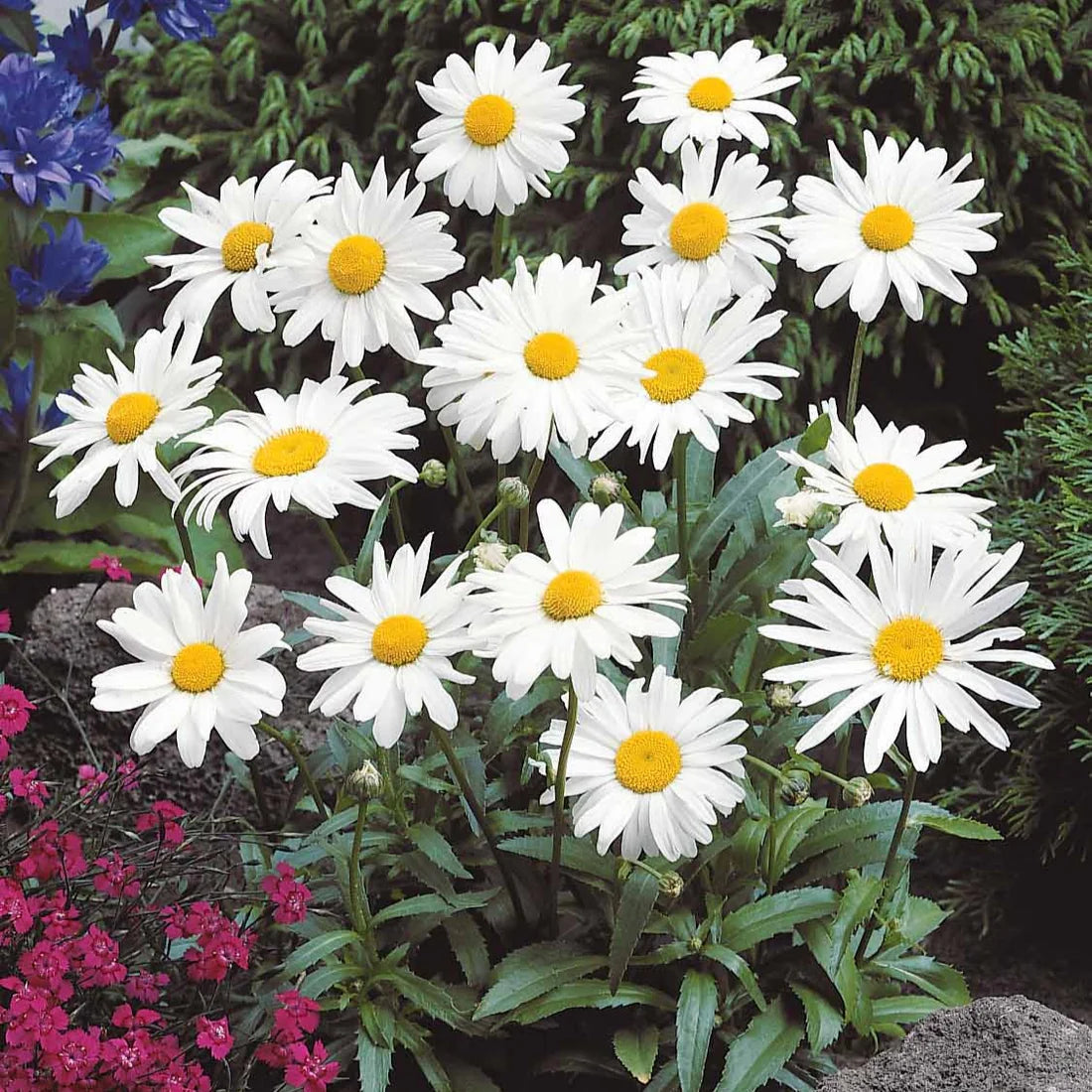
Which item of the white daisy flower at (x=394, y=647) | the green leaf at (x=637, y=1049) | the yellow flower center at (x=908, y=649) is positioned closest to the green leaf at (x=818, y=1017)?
the green leaf at (x=637, y=1049)

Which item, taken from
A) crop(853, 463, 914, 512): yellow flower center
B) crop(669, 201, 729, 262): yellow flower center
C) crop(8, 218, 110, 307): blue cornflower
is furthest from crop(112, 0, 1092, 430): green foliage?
crop(853, 463, 914, 512): yellow flower center

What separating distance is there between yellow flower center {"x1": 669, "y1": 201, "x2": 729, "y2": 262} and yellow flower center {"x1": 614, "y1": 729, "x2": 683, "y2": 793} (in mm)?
548

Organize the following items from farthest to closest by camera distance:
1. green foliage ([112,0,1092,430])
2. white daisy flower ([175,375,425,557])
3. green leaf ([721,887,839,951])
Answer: green foliage ([112,0,1092,430])
green leaf ([721,887,839,951])
white daisy flower ([175,375,425,557])

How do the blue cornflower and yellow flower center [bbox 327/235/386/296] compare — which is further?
the blue cornflower

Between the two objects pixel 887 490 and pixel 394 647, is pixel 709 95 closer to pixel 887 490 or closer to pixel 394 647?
pixel 887 490

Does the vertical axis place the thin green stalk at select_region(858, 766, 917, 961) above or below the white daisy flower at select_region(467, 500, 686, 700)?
below

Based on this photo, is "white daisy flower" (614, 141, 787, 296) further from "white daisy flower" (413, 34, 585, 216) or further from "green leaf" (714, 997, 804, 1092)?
"green leaf" (714, 997, 804, 1092)

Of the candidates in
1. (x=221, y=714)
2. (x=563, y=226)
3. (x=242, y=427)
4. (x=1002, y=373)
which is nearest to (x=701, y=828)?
(x=221, y=714)

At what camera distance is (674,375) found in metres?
1.41

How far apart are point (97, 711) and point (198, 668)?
1.06m

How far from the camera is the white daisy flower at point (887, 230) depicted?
56.9 inches

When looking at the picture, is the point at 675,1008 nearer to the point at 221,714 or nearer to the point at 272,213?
the point at 221,714

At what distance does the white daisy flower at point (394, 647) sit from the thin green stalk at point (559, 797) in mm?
112

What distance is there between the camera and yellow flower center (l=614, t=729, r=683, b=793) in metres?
1.32
